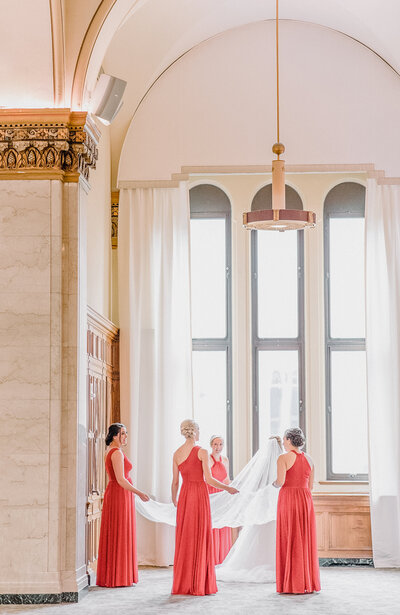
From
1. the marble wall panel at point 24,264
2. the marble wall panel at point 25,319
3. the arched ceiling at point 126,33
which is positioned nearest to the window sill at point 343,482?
the arched ceiling at point 126,33

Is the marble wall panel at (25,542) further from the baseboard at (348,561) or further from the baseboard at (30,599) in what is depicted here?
the baseboard at (348,561)

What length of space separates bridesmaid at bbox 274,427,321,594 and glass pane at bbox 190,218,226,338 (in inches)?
152

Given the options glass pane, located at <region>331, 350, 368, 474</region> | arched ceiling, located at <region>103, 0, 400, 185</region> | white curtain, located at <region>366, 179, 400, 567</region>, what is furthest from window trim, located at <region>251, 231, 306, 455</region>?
arched ceiling, located at <region>103, 0, 400, 185</region>

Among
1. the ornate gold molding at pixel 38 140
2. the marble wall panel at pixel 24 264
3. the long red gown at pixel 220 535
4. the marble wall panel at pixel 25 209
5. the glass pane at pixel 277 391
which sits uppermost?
the ornate gold molding at pixel 38 140

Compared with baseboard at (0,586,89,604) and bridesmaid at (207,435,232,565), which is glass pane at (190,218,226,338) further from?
baseboard at (0,586,89,604)

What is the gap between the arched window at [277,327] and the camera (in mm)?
12609

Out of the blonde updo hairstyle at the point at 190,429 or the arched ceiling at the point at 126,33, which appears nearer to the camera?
the arched ceiling at the point at 126,33

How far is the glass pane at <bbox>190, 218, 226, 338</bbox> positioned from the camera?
12.8 m

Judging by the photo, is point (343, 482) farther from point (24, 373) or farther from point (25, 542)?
point (24, 373)

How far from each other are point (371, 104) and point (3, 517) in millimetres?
6786

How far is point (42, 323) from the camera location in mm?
8500

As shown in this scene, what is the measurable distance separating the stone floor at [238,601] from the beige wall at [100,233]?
3007 mm

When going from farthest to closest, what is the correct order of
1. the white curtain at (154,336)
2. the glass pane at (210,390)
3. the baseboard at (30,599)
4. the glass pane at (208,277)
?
1. the glass pane at (208,277)
2. the glass pane at (210,390)
3. the white curtain at (154,336)
4. the baseboard at (30,599)

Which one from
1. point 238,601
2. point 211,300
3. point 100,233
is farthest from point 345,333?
point 238,601
